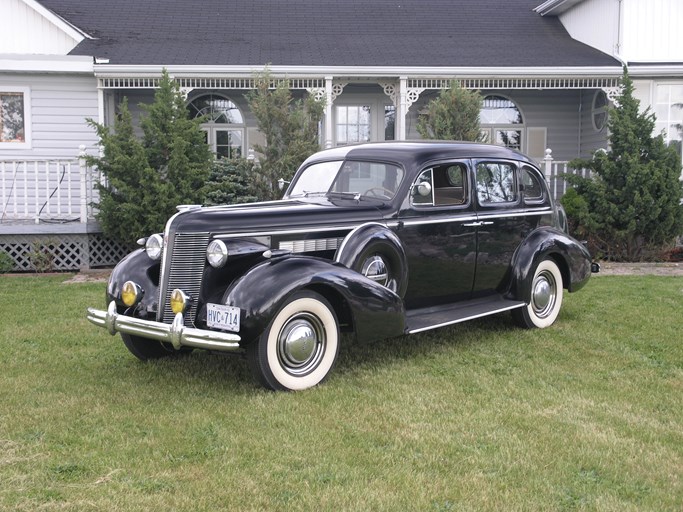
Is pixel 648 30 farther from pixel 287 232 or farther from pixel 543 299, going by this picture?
pixel 287 232

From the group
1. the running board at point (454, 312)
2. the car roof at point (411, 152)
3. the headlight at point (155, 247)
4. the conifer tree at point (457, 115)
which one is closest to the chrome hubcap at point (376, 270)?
the running board at point (454, 312)

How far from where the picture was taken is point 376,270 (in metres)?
5.82

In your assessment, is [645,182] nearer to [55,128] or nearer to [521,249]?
[521,249]

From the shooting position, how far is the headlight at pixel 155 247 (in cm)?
553

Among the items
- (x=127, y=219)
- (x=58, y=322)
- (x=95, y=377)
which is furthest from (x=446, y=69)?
(x=95, y=377)

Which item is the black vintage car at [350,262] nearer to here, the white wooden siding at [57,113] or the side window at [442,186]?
the side window at [442,186]

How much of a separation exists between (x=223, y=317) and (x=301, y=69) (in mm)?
9561

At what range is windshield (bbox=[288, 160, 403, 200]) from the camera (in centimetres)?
633

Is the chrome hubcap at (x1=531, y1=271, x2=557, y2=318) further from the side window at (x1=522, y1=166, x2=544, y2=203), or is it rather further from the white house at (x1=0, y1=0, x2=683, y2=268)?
the white house at (x1=0, y1=0, x2=683, y2=268)

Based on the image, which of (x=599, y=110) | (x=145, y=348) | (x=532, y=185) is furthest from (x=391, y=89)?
(x=145, y=348)

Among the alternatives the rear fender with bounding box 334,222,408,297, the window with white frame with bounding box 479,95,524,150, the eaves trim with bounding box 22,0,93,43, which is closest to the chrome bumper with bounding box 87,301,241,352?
the rear fender with bounding box 334,222,408,297

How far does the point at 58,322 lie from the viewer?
7.61m

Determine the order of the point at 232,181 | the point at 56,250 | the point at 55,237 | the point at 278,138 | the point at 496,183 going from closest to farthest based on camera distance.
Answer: the point at 496,183, the point at 55,237, the point at 56,250, the point at 278,138, the point at 232,181

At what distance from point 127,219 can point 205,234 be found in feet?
20.2
